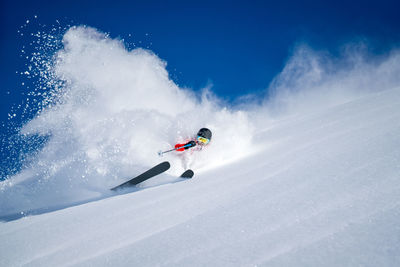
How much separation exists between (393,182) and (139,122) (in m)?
6.95

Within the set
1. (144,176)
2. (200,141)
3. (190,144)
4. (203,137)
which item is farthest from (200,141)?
(144,176)

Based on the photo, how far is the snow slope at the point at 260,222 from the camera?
4.57ft

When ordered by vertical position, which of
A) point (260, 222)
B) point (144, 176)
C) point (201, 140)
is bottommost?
point (260, 222)

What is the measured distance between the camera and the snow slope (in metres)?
1.39

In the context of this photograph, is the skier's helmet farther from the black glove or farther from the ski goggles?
the black glove

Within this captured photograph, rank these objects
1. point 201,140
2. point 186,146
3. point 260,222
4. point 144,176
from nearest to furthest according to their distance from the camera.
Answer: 1. point 260,222
2. point 144,176
3. point 186,146
4. point 201,140

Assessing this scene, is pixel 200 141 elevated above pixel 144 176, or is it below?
above

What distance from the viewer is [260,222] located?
6.05 feet

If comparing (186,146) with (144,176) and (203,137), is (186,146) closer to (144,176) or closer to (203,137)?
(203,137)

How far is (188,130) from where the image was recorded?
679 centimetres

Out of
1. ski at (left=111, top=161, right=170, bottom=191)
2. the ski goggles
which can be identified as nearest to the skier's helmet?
the ski goggles

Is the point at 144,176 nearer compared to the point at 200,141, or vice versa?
the point at 144,176

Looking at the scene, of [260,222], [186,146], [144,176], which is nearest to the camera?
[260,222]

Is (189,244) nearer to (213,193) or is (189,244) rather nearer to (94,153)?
(213,193)
